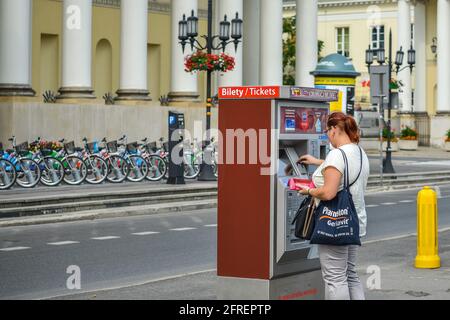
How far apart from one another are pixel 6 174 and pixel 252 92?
18.1 m

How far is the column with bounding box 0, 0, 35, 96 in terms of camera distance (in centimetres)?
3528

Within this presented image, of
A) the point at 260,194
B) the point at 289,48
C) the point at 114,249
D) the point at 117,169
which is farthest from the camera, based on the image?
the point at 289,48

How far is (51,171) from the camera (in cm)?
2845

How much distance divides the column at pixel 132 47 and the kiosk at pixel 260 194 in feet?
100

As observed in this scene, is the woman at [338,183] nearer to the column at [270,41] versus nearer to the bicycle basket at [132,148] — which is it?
the bicycle basket at [132,148]

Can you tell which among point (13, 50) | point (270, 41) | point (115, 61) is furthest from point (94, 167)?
point (270, 41)

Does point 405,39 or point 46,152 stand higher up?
point 405,39

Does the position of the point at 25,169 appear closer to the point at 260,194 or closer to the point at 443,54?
the point at 260,194

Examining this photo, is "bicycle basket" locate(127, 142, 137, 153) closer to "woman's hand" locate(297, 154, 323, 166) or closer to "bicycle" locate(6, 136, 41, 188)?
"bicycle" locate(6, 136, 41, 188)

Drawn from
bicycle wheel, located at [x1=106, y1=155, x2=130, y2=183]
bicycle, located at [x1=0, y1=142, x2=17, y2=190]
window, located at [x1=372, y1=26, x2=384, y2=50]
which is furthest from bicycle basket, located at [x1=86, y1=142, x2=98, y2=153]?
window, located at [x1=372, y1=26, x2=384, y2=50]

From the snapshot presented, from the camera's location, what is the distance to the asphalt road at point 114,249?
13.9 m
